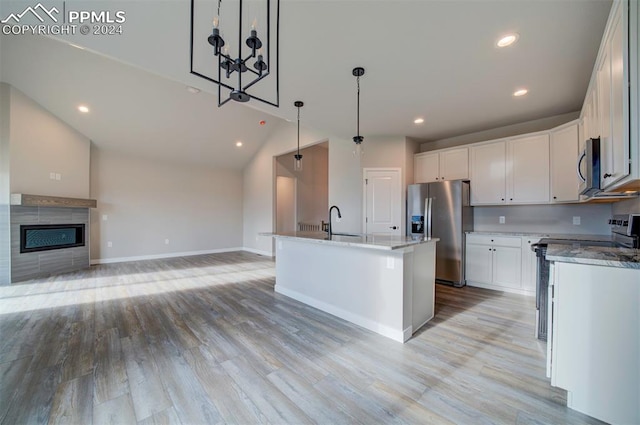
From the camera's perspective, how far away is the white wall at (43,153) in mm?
4531

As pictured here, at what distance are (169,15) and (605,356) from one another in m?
3.68

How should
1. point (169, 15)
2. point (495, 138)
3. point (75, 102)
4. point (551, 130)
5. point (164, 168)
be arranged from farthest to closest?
1. point (164, 168)
2. point (75, 102)
3. point (495, 138)
4. point (551, 130)
5. point (169, 15)

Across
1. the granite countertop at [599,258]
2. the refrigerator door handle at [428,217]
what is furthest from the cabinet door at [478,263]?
the granite countertop at [599,258]

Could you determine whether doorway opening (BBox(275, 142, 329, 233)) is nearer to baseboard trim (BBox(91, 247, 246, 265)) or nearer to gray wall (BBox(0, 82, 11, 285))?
baseboard trim (BBox(91, 247, 246, 265))

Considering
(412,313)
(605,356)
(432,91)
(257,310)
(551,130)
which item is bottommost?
(257,310)

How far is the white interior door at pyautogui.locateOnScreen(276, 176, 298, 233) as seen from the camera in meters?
8.26

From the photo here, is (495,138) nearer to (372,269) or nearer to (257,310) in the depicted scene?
(372,269)

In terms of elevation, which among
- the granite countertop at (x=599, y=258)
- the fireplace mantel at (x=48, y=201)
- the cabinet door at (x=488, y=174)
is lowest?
the granite countertop at (x=599, y=258)

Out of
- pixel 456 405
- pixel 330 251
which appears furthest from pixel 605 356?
pixel 330 251

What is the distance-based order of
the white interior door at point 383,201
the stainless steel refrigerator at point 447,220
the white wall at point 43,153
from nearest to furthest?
the stainless steel refrigerator at point 447,220 < the white wall at point 43,153 < the white interior door at point 383,201

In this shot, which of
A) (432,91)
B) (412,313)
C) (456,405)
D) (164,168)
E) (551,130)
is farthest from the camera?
(164,168)

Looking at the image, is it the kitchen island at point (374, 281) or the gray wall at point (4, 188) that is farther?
the gray wall at point (4, 188)

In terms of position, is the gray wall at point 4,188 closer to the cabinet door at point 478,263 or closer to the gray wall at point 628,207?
the cabinet door at point 478,263

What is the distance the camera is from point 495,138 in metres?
4.40
